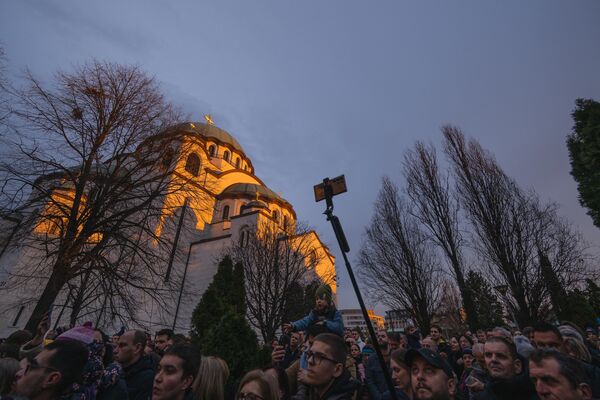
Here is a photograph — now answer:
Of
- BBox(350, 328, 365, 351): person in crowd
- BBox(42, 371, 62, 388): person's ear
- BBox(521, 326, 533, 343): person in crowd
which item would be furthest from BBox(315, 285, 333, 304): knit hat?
BBox(521, 326, 533, 343): person in crowd

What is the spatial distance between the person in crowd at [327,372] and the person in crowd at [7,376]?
9.28 ft

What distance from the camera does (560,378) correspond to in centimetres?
200

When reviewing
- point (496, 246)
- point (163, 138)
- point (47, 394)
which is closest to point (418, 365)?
point (47, 394)

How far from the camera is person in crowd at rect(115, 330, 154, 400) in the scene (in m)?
3.19

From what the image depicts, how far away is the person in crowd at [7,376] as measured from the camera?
8.82 ft

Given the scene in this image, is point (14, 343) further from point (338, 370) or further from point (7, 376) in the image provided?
A: point (338, 370)

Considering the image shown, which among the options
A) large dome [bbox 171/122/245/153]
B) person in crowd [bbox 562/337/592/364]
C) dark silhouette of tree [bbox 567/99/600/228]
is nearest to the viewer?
person in crowd [bbox 562/337/592/364]

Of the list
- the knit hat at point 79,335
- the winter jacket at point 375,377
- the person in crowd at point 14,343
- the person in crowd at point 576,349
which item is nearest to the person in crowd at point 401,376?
the winter jacket at point 375,377

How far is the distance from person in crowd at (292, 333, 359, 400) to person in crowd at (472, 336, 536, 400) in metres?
1.51

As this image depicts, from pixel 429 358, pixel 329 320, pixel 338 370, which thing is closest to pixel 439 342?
pixel 329 320

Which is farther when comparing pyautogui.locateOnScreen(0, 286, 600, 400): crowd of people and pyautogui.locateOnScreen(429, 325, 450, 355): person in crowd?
pyautogui.locateOnScreen(429, 325, 450, 355): person in crowd

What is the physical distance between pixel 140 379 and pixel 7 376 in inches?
45.7

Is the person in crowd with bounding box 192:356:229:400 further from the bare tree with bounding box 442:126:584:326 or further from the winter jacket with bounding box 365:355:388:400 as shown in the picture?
the bare tree with bounding box 442:126:584:326

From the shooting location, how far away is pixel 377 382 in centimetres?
406
